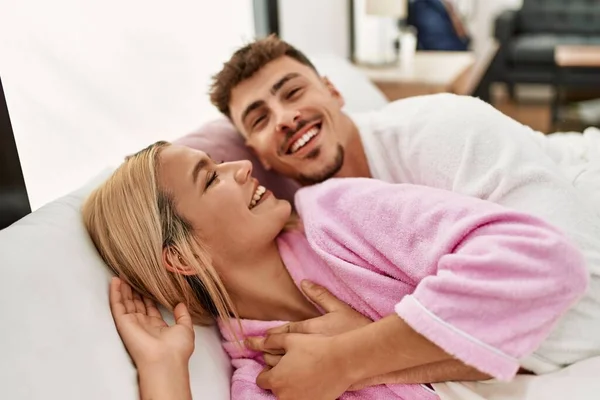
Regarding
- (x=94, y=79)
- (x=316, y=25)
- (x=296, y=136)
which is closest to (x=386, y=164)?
(x=296, y=136)

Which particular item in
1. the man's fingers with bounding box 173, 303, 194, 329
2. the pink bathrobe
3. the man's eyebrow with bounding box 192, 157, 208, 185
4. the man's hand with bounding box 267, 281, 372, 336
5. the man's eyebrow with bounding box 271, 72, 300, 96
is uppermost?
the man's eyebrow with bounding box 271, 72, 300, 96

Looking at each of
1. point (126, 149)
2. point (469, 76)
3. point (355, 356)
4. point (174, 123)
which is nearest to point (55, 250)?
point (355, 356)

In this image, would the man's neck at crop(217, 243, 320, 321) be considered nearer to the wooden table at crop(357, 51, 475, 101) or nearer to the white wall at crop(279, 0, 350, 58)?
the wooden table at crop(357, 51, 475, 101)

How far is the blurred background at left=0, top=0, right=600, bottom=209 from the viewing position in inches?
56.6

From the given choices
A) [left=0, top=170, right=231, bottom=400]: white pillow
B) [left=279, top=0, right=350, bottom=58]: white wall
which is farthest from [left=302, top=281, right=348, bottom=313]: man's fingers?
[left=279, top=0, right=350, bottom=58]: white wall

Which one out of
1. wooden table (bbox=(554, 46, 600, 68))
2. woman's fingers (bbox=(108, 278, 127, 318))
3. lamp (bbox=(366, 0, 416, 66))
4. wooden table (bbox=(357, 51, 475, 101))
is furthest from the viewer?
wooden table (bbox=(554, 46, 600, 68))

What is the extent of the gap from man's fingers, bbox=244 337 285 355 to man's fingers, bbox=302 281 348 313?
114 mm

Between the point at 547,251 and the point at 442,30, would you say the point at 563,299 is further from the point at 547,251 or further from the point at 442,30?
the point at 442,30

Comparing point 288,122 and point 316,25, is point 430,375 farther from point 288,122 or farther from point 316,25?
point 316,25

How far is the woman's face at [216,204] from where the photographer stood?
116 centimetres

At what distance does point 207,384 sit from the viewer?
41.9 inches

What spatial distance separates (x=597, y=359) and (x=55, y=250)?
911mm

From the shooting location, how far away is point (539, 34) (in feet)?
17.7

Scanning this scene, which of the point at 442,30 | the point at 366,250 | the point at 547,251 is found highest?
the point at 547,251
